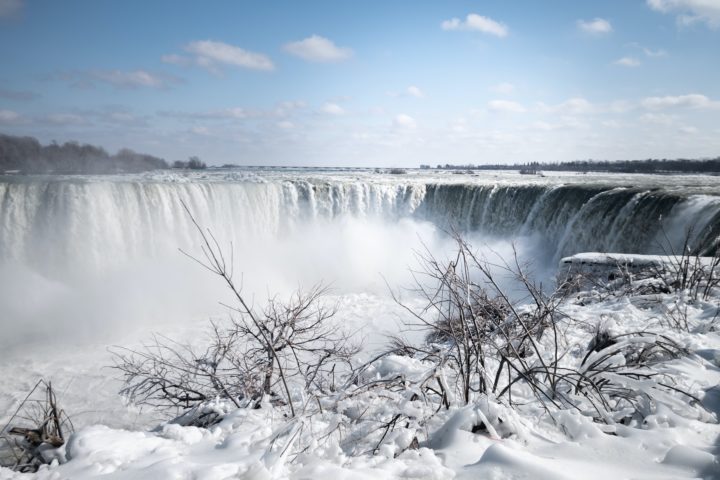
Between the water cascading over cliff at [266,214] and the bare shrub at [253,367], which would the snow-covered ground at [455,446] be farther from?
the water cascading over cliff at [266,214]

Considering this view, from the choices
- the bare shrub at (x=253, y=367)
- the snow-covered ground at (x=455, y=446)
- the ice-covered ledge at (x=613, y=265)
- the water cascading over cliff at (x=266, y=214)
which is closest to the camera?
the snow-covered ground at (x=455, y=446)

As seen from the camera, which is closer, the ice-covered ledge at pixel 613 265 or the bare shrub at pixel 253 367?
the bare shrub at pixel 253 367

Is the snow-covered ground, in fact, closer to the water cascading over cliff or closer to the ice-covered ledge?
the ice-covered ledge

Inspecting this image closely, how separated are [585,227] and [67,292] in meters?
21.8

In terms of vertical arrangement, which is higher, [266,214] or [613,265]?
[266,214]

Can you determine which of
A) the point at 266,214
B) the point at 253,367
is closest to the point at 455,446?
the point at 253,367

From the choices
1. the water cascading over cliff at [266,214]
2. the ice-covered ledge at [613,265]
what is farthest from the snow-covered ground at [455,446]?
the water cascading over cliff at [266,214]

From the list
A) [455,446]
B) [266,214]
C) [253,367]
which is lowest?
[253,367]

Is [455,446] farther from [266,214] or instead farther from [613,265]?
[266,214]

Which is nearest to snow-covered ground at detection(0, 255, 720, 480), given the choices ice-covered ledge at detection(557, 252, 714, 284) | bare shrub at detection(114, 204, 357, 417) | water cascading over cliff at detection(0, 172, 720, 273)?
bare shrub at detection(114, 204, 357, 417)

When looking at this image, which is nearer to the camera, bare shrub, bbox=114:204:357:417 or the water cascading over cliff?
bare shrub, bbox=114:204:357:417

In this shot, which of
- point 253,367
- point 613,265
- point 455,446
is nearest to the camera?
point 455,446

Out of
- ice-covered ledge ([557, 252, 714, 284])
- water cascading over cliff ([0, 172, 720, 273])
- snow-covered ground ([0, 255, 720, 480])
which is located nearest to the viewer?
snow-covered ground ([0, 255, 720, 480])

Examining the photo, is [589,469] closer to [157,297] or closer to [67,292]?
[157,297]
